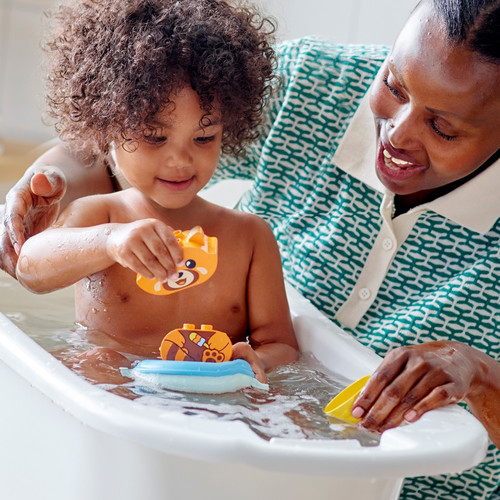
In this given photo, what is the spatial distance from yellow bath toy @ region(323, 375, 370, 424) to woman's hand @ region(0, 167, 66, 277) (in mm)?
485

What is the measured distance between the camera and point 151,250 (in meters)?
0.93

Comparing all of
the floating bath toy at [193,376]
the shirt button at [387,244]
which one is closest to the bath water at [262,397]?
the floating bath toy at [193,376]

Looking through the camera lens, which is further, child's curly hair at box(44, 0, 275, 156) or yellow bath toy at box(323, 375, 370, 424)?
child's curly hair at box(44, 0, 275, 156)

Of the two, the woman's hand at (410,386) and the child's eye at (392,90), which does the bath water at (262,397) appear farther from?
the child's eye at (392,90)

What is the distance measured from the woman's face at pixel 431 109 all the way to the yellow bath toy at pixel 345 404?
33cm

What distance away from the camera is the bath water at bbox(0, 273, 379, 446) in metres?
0.87

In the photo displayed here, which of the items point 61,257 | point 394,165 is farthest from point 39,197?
point 394,165

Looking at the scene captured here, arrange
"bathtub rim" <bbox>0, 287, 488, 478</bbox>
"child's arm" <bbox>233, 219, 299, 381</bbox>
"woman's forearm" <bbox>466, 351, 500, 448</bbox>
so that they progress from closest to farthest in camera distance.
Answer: "bathtub rim" <bbox>0, 287, 488, 478</bbox> → "woman's forearm" <bbox>466, 351, 500, 448</bbox> → "child's arm" <bbox>233, 219, 299, 381</bbox>

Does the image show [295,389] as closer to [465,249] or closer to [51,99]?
[465,249]

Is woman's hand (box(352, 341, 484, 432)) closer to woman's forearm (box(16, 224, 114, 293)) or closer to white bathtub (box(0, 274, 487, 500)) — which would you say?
white bathtub (box(0, 274, 487, 500))

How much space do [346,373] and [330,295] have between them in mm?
271

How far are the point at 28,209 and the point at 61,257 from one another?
0.55 ft

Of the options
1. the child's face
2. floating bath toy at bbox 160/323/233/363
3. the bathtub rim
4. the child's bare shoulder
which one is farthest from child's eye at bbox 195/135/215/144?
the bathtub rim

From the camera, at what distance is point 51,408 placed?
86 centimetres
